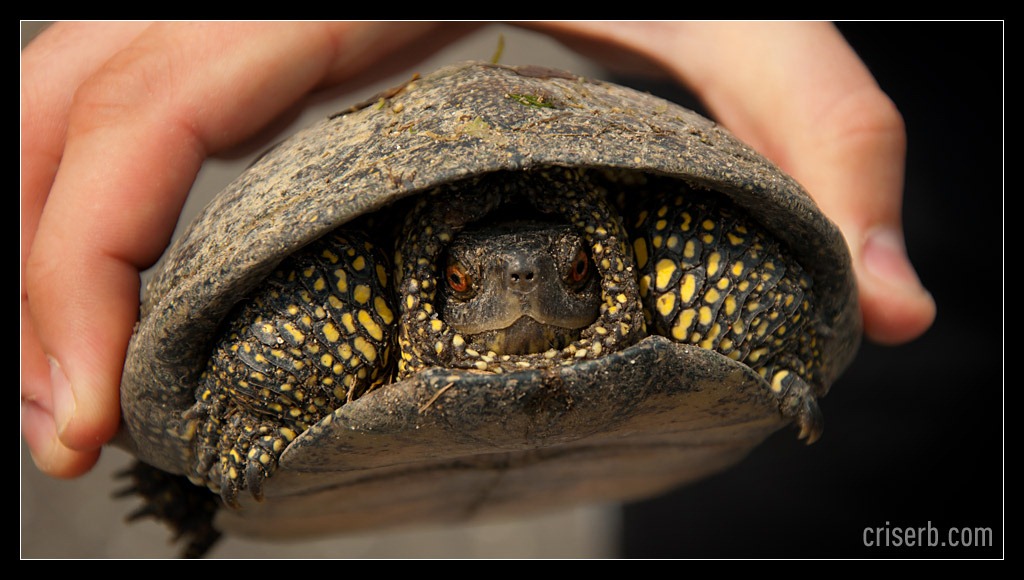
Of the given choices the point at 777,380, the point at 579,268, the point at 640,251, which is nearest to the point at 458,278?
the point at 579,268

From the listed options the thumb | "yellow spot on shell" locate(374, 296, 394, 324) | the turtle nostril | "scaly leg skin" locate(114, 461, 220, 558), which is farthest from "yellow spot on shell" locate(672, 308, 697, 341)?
"scaly leg skin" locate(114, 461, 220, 558)

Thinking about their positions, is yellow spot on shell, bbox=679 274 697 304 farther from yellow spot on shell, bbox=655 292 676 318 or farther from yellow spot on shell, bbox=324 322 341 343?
yellow spot on shell, bbox=324 322 341 343

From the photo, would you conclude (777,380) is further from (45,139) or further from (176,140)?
(45,139)

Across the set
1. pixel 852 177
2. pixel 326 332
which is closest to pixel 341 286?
pixel 326 332

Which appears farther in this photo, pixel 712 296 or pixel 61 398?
pixel 61 398

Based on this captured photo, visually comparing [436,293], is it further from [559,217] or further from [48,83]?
[48,83]

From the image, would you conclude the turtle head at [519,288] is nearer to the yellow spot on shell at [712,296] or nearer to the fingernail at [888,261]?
the yellow spot on shell at [712,296]
